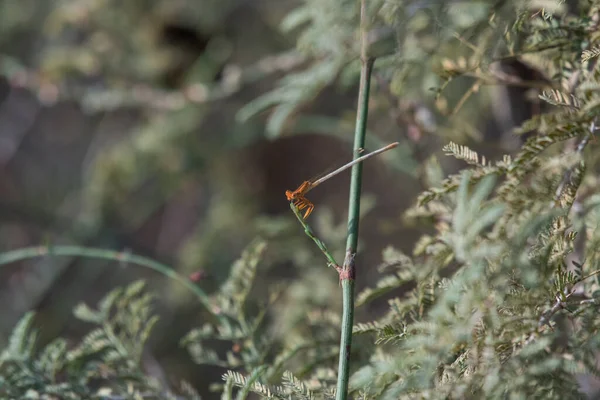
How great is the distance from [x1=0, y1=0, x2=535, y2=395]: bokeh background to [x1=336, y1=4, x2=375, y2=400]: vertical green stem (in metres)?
0.28

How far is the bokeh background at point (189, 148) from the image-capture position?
1042mm

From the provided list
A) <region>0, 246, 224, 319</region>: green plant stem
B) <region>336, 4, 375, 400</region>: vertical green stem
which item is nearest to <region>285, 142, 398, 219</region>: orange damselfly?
<region>336, 4, 375, 400</region>: vertical green stem

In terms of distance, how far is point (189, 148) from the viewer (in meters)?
1.53

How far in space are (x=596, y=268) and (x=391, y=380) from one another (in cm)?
19

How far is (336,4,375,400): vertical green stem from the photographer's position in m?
0.47

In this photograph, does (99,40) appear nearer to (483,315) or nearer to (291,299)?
(291,299)

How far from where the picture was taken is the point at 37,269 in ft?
6.32

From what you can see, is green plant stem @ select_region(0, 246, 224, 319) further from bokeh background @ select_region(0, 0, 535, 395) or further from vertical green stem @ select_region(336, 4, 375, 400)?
vertical green stem @ select_region(336, 4, 375, 400)

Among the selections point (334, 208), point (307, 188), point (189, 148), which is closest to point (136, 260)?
point (307, 188)

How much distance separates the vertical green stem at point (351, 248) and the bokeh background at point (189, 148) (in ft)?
0.91

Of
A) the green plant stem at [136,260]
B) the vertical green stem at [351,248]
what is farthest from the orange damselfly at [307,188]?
the green plant stem at [136,260]

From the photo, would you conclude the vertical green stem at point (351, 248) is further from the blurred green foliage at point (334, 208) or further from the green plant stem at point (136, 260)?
the green plant stem at point (136, 260)

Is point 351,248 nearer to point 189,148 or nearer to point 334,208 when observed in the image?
point 189,148

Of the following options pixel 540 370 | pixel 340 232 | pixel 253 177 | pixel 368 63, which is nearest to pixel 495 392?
pixel 540 370
